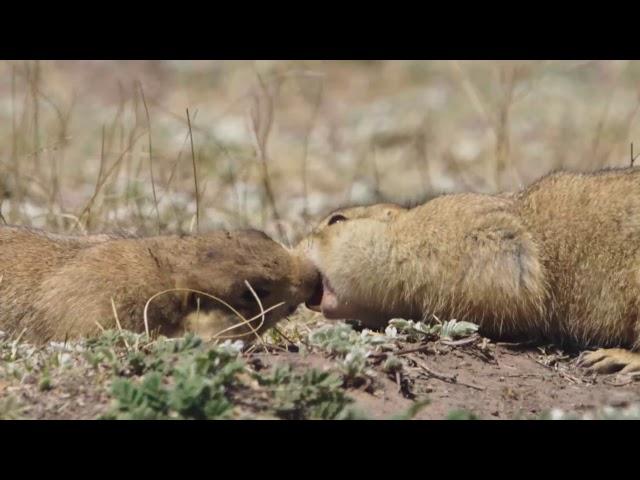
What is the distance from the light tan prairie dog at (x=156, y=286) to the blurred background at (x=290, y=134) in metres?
1.20

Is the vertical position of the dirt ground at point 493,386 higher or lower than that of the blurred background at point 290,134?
lower

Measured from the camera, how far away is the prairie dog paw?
561 cm

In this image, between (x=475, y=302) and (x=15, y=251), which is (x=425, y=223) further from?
(x=15, y=251)

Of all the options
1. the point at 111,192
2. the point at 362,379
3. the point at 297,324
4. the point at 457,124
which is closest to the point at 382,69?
the point at 457,124

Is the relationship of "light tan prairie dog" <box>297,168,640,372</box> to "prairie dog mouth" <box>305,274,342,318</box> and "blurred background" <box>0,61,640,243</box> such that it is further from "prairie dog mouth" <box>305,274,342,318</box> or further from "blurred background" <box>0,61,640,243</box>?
"blurred background" <box>0,61,640,243</box>

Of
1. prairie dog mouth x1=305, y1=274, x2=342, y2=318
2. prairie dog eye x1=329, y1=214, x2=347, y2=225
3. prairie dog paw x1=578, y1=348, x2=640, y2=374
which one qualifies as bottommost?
prairie dog paw x1=578, y1=348, x2=640, y2=374

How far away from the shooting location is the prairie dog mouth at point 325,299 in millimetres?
6109

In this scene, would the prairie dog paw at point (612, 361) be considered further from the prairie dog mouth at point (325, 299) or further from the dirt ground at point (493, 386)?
the prairie dog mouth at point (325, 299)

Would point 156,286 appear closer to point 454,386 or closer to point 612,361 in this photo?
point 454,386

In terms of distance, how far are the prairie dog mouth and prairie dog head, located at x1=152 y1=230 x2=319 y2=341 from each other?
3.4 inches

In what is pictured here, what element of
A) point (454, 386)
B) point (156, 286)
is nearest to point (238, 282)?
point (156, 286)

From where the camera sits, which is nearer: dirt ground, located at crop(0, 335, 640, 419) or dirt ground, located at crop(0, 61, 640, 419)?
dirt ground, located at crop(0, 335, 640, 419)

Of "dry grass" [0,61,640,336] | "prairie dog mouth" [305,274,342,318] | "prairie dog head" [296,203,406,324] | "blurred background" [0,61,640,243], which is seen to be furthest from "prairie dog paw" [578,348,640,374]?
"dry grass" [0,61,640,336]

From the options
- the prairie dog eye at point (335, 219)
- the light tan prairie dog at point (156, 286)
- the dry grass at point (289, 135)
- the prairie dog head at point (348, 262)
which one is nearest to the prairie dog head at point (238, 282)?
the light tan prairie dog at point (156, 286)
